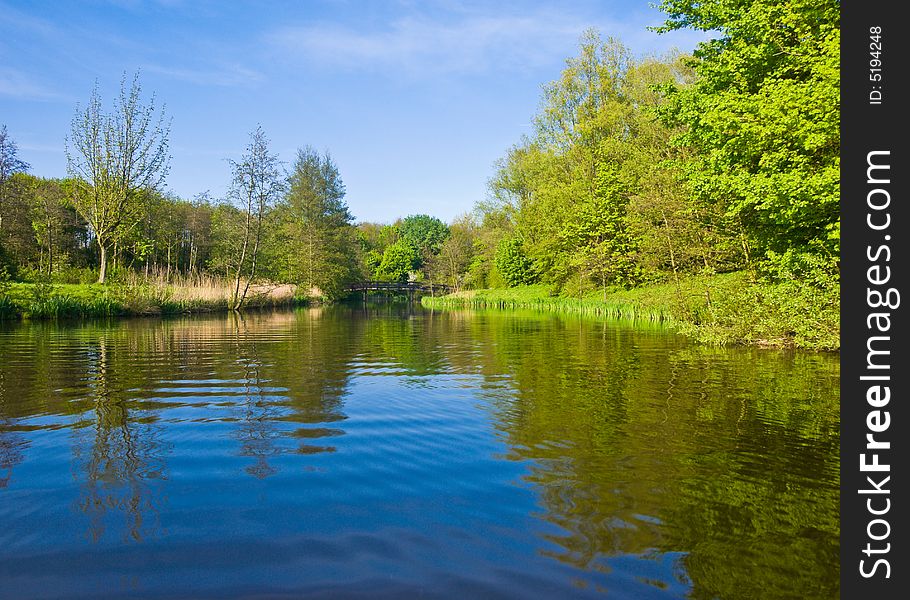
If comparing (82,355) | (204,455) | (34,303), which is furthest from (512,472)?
(34,303)

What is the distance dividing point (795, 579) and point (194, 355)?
12.8m

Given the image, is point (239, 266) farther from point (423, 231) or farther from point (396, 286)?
point (423, 231)

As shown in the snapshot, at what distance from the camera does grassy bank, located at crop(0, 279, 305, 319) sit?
2314 cm

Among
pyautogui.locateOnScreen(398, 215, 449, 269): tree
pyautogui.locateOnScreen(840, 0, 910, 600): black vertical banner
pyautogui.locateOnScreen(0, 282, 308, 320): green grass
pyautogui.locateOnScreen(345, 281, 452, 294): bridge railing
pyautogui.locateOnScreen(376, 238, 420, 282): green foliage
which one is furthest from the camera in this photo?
pyautogui.locateOnScreen(398, 215, 449, 269): tree

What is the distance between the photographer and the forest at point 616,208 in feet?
42.3

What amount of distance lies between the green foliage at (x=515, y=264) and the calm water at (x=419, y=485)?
4389 cm

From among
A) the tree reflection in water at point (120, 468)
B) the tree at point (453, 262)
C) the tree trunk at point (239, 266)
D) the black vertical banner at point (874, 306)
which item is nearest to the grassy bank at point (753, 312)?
the black vertical banner at point (874, 306)

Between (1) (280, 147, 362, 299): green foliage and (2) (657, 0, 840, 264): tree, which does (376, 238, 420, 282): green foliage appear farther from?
(2) (657, 0, 840, 264): tree

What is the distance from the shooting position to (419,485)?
→ 190 inches

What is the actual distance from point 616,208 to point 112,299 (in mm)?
29577

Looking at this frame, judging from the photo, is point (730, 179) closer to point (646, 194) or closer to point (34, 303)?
point (646, 194)

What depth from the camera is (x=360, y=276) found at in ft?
210

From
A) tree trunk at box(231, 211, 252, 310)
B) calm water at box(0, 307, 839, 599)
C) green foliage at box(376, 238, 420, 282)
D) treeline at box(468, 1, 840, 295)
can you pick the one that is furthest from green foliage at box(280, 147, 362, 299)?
calm water at box(0, 307, 839, 599)

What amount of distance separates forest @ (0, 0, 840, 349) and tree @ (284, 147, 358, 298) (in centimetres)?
20
